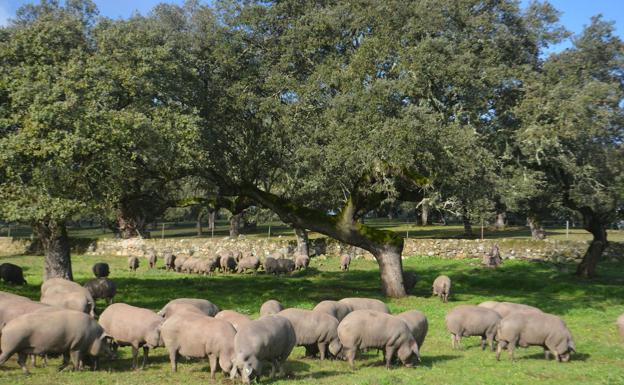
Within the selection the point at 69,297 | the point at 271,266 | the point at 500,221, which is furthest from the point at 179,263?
the point at 500,221

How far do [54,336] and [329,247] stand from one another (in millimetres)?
33052

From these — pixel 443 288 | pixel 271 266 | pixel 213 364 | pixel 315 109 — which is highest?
pixel 315 109

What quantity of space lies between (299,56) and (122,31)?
7.16m

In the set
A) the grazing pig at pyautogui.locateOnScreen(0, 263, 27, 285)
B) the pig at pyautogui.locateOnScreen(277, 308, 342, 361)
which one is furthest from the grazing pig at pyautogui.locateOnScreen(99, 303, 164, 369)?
the grazing pig at pyautogui.locateOnScreen(0, 263, 27, 285)

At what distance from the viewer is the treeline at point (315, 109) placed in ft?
65.1

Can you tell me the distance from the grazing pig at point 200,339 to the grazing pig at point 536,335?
22.5ft

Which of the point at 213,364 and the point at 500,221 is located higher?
the point at 500,221

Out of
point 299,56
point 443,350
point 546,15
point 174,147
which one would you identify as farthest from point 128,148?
point 546,15

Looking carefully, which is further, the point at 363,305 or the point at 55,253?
the point at 55,253

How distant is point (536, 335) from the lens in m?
15.0

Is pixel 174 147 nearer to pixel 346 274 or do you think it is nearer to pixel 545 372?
pixel 545 372

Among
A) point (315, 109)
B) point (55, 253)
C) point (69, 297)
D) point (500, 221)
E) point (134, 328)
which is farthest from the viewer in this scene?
point (500, 221)

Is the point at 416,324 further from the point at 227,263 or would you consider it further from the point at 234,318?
the point at 227,263

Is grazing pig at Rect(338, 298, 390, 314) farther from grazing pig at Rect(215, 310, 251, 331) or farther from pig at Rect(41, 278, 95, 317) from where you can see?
pig at Rect(41, 278, 95, 317)
